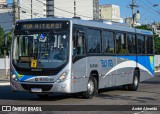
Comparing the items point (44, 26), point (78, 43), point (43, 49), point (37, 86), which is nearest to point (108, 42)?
point (78, 43)

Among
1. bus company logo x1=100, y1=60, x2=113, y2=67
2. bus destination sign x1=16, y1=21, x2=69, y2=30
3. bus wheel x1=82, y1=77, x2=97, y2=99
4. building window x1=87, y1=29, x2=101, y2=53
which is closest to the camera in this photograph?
bus destination sign x1=16, y1=21, x2=69, y2=30

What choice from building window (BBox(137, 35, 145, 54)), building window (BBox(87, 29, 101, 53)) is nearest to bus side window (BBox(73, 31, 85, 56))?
building window (BBox(87, 29, 101, 53))

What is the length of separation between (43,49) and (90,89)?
2.76 m

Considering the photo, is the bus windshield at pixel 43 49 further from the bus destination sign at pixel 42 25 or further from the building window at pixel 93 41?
the building window at pixel 93 41

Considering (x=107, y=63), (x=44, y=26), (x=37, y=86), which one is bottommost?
(x=37, y=86)

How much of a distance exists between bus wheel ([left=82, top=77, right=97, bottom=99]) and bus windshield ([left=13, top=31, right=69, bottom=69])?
1981 mm

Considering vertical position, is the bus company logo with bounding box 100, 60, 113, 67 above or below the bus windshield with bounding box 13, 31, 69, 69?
below

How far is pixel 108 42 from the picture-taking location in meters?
18.9

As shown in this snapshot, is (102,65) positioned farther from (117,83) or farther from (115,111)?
(115,111)

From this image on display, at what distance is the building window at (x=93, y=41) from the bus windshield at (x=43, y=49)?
1669 mm

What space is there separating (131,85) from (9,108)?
31.5ft

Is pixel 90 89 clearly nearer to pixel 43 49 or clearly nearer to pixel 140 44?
pixel 43 49

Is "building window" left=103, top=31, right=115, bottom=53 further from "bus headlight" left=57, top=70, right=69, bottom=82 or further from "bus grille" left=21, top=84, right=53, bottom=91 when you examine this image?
"bus grille" left=21, top=84, right=53, bottom=91

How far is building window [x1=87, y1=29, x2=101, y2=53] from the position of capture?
17062 millimetres
